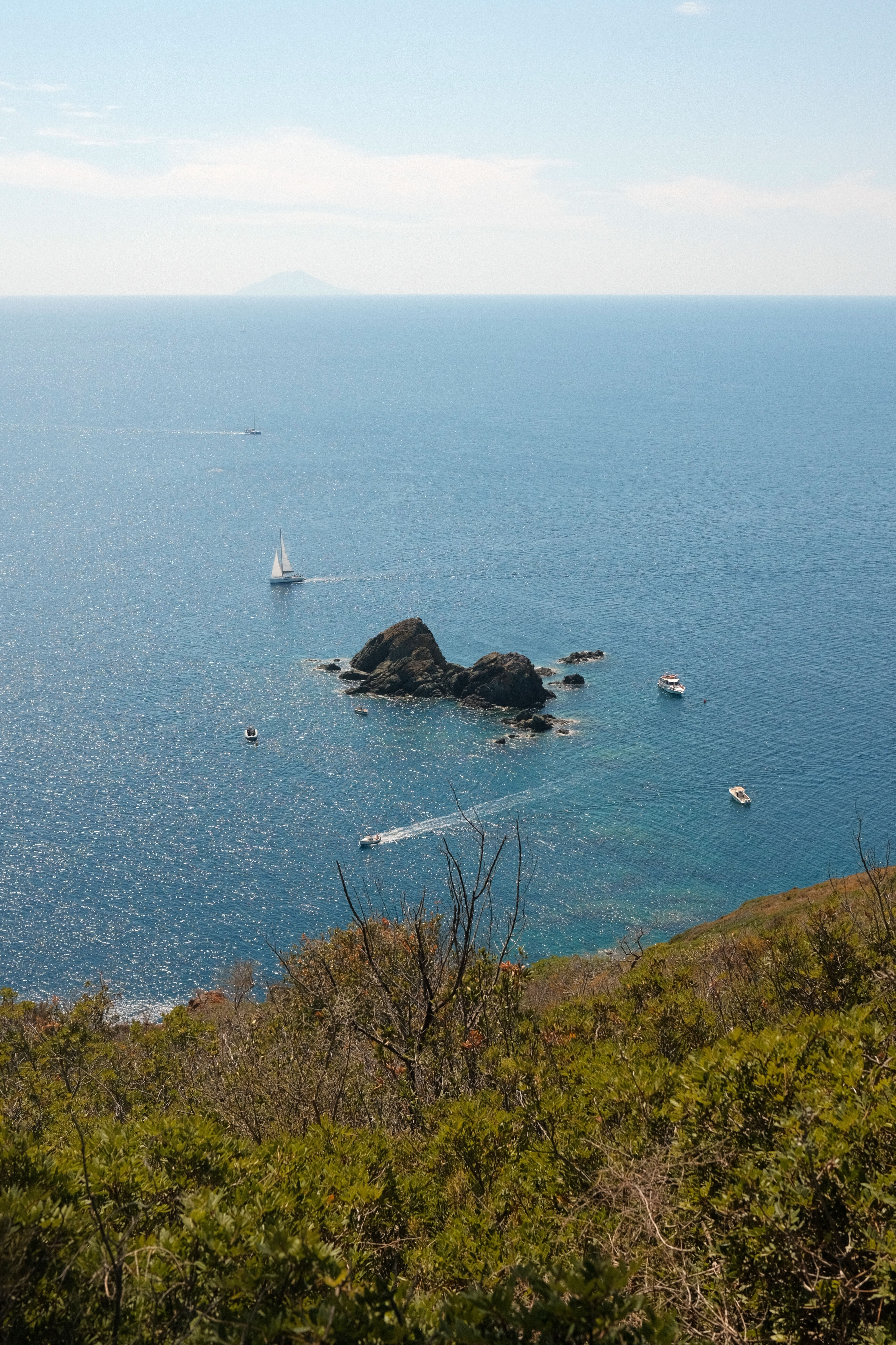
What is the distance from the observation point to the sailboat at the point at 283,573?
125m

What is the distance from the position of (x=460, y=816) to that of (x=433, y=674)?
886 inches

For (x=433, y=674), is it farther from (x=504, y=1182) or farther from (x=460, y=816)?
(x=504, y=1182)

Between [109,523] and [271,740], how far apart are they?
76613mm

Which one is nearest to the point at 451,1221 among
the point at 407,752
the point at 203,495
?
the point at 407,752

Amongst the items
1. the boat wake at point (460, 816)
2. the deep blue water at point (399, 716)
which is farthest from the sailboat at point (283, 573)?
the boat wake at point (460, 816)

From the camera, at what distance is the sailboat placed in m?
125

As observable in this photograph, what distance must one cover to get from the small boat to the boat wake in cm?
2105

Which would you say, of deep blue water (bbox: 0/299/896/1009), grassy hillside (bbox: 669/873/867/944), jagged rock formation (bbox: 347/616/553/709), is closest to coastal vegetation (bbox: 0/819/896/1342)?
grassy hillside (bbox: 669/873/867/944)

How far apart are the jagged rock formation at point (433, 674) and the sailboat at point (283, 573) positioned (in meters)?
26.6

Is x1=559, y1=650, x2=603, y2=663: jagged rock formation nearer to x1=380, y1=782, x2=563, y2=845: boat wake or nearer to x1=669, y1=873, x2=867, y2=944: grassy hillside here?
x1=380, y1=782, x2=563, y2=845: boat wake

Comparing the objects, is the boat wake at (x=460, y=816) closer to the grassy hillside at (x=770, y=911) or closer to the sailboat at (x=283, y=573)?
the grassy hillside at (x=770, y=911)

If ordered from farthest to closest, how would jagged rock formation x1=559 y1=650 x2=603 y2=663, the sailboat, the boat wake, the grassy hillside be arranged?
the sailboat, jagged rock formation x1=559 y1=650 x2=603 y2=663, the boat wake, the grassy hillside

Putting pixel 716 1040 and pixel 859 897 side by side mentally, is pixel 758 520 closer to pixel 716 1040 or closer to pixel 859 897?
pixel 859 897

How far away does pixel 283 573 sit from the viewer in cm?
12531
